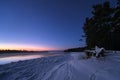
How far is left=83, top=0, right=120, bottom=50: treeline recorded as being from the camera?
1934 cm

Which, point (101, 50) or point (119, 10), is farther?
point (119, 10)

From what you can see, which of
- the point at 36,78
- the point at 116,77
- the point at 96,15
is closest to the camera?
the point at 116,77

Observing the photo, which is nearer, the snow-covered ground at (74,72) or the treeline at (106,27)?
the snow-covered ground at (74,72)

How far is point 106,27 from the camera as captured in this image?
69.4ft

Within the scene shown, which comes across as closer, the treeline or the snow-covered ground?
the snow-covered ground

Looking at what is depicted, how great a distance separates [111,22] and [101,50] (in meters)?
12.7

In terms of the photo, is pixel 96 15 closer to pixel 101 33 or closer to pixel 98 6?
pixel 98 6

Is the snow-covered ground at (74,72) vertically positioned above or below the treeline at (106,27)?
below

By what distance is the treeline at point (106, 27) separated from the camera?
19344 mm

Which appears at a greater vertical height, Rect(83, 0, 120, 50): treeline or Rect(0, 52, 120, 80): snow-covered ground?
Rect(83, 0, 120, 50): treeline

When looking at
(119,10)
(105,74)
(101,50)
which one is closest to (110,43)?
(119,10)

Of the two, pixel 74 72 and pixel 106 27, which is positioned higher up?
pixel 106 27

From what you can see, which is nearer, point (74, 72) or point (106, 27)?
point (74, 72)

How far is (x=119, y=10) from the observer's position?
19.0 metres
